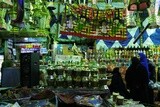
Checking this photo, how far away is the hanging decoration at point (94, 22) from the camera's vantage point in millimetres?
10773

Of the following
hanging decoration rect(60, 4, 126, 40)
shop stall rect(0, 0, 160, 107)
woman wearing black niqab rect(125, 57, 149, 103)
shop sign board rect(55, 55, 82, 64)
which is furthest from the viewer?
hanging decoration rect(60, 4, 126, 40)

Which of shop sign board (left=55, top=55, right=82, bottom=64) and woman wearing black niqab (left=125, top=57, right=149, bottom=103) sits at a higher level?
shop sign board (left=55, top=55, right=82, bottom=64)

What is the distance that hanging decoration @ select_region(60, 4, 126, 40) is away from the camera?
10.8m

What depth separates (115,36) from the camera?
11250 millimetres

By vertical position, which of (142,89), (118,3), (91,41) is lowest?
(142,89)

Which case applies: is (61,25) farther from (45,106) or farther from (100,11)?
(45,106)

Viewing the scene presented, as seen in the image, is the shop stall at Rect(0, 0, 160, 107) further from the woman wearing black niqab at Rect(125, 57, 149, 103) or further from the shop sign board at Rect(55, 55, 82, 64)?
the woman wearing black niqab at Rect(125, 57, 149, 103)

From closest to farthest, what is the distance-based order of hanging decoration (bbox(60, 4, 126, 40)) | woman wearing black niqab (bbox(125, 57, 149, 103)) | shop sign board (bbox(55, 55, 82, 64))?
shop sign board (bbox(55, 55, 82, 64)), woman wearing black niqab (bbox(125, 57, 149, 103)), hanging decoration (bbox(60, 4, 126, 40))

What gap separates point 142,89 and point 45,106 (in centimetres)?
482

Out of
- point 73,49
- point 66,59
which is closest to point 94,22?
point 73,49

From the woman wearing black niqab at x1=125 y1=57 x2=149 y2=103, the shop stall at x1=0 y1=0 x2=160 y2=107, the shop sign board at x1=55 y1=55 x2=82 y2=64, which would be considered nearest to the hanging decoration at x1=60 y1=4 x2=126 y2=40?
the shop stall at x1=0 y1=0 x2=160 y2=107

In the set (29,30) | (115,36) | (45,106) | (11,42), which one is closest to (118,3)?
(115,36)

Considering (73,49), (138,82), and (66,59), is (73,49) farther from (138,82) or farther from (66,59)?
(138,82)

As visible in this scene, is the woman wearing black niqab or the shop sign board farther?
the woman wearing black niqab
